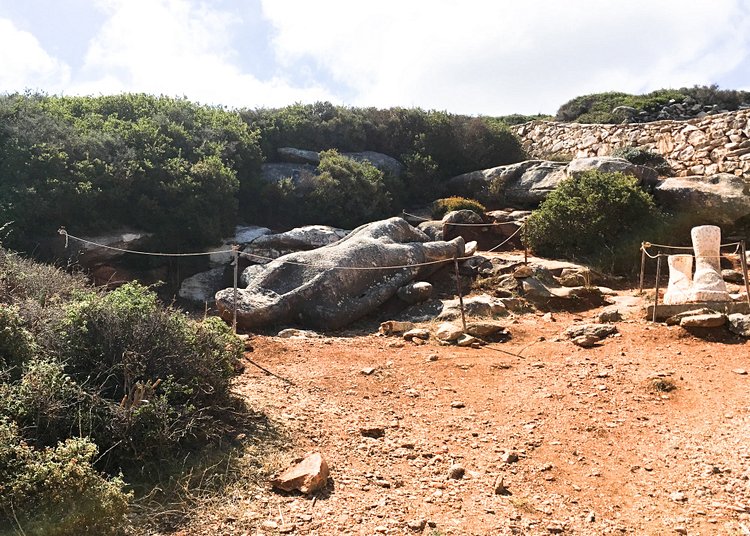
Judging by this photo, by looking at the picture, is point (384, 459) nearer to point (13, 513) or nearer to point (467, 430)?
point (467, 430)

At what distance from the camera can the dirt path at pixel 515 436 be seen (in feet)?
14.5

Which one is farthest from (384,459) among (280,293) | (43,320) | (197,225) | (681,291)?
(197,225)

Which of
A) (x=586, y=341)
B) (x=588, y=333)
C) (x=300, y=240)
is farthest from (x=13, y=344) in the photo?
(x=300, y=240)

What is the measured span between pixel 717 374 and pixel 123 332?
6.45 metres

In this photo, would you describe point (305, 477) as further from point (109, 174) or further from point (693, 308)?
point (109, 174)

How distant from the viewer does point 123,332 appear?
5645 millimetres

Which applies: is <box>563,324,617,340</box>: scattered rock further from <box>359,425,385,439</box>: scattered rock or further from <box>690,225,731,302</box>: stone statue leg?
<box>359,425,385,439</box>: scattered rock

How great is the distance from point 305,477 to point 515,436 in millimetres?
2233

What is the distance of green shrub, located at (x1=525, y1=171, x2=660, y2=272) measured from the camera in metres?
14.0

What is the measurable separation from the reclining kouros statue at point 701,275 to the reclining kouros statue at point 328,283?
14.8 ft

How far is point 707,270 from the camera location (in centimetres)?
956

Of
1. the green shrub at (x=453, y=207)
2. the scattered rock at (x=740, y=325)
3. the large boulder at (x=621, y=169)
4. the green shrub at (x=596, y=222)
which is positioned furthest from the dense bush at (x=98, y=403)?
the large boulder at (x=621, y=169)

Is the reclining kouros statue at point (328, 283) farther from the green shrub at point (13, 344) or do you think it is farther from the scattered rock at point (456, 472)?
the scattered rock at point (456, 472)

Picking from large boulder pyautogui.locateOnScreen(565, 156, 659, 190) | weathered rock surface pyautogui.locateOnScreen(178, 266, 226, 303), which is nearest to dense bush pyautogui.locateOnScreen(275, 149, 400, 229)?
weathered rock surface pyautogui.locateOnScreen(178, 266, 226, 303)
